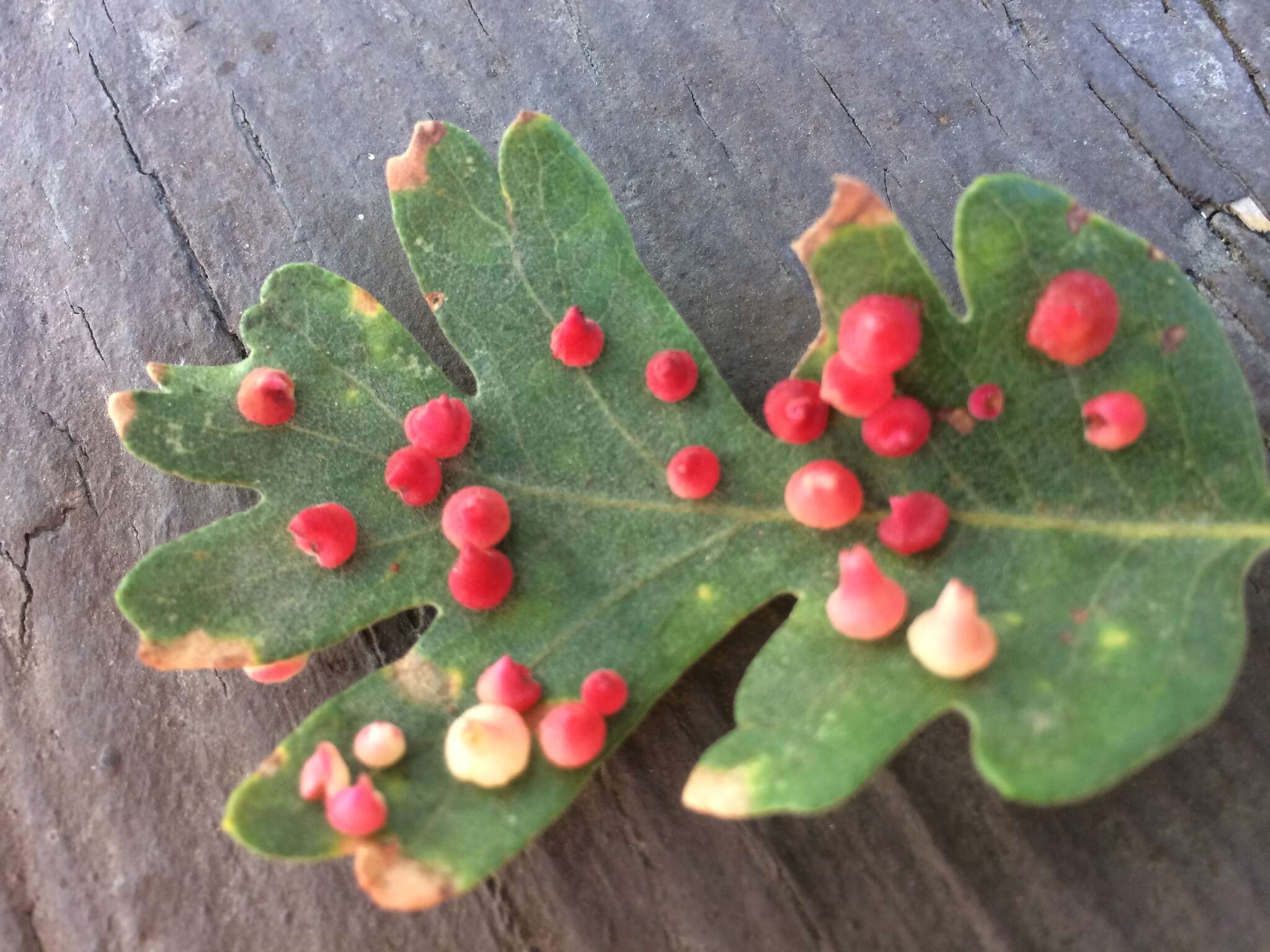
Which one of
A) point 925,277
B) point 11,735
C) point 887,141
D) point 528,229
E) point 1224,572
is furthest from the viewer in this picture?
point 887,141

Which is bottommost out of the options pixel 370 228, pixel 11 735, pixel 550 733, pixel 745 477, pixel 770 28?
pixel 11 735

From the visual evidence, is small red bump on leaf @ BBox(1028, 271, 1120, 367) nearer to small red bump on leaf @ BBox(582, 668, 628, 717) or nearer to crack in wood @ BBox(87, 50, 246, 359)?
small red bump on leaf @ BBox(582, 668, 628, 717)

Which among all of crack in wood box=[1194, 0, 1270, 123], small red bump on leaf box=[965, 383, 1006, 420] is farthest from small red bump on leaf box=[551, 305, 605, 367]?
crack in wood box=[1194, 0, 1270, 123]

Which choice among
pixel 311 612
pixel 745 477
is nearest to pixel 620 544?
pixel 745 477

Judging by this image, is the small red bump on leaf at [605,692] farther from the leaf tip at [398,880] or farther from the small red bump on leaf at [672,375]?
the small red bump on leaf at [672,375]

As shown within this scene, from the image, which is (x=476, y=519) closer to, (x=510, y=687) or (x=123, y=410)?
(x=510, y=687)

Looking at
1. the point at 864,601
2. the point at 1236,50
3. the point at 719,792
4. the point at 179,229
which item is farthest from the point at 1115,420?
the point at 179,229

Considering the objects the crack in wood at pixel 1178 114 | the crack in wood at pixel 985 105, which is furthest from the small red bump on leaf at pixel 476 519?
the crack in wood at pixel 1178 114

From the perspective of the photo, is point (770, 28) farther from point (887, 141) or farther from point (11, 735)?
point (11, 735)
